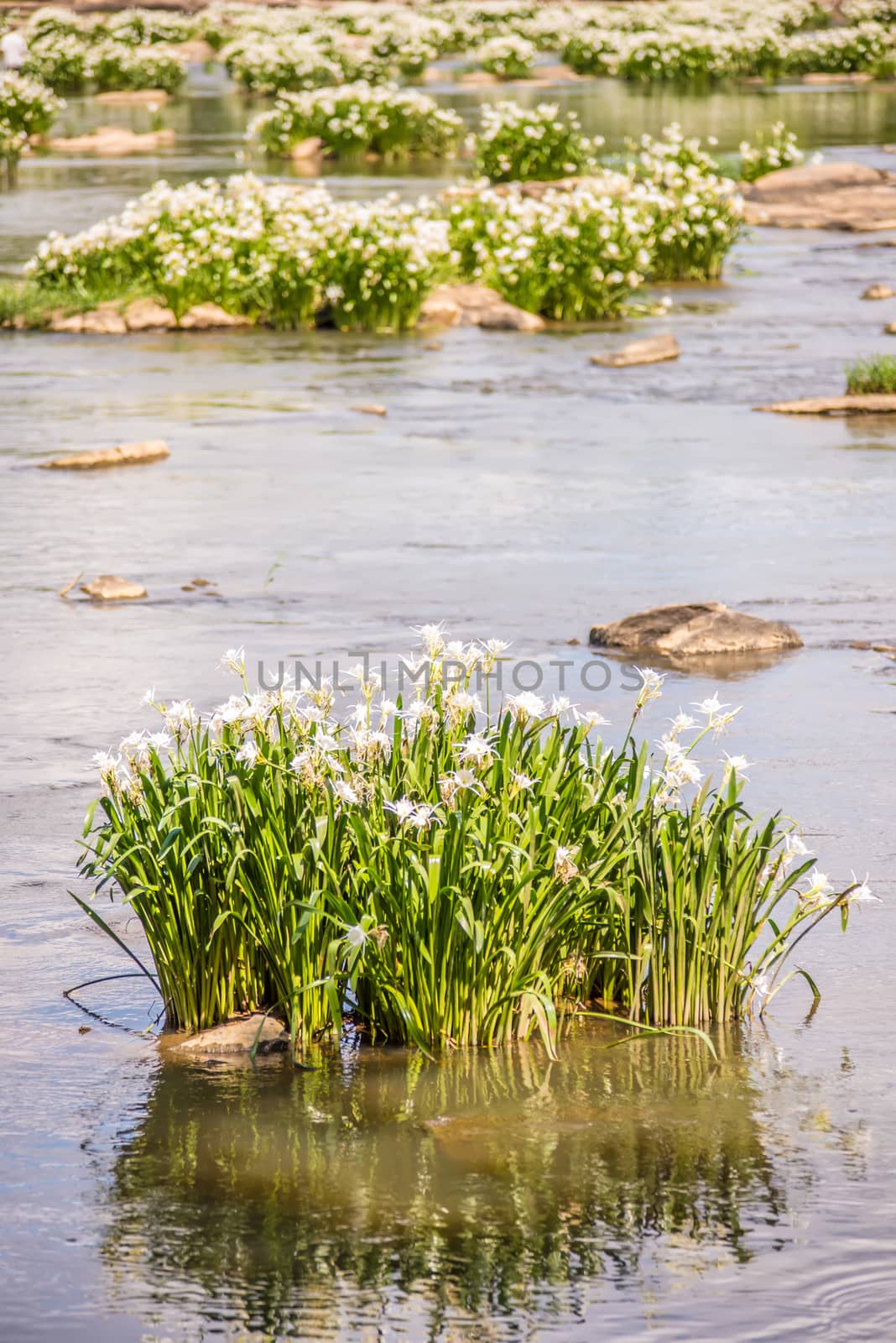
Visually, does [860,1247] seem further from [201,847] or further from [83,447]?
[83,447]

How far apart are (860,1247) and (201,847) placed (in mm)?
1814

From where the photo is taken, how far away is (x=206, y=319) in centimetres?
1808

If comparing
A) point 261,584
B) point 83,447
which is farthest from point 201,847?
point 83,447

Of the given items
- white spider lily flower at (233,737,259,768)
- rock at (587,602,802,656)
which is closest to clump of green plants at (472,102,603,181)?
rock at (587,602,802,656)

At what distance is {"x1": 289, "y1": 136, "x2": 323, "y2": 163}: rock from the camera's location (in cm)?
3538

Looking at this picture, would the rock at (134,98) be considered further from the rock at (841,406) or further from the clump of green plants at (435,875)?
the clump of green plants at (435,875)

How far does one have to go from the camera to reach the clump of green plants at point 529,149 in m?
→ 27.9

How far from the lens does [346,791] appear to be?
4734mm

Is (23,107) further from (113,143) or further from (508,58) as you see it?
(508,58)

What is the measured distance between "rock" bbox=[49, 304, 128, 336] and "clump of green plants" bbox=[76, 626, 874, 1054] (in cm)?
1352

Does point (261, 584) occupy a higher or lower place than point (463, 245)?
lower

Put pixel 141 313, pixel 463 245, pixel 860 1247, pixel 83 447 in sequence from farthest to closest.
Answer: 1. pixel 463 245
2. pixel 141 313
3. pixel 83 447
4. pixel 860 1247

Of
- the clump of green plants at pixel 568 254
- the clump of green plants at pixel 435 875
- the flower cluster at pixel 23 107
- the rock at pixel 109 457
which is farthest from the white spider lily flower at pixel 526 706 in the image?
the flower cluster at pixel 23 107

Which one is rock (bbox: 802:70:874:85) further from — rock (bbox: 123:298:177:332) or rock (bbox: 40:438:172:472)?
rock (bbox: 40:438:172:472)
